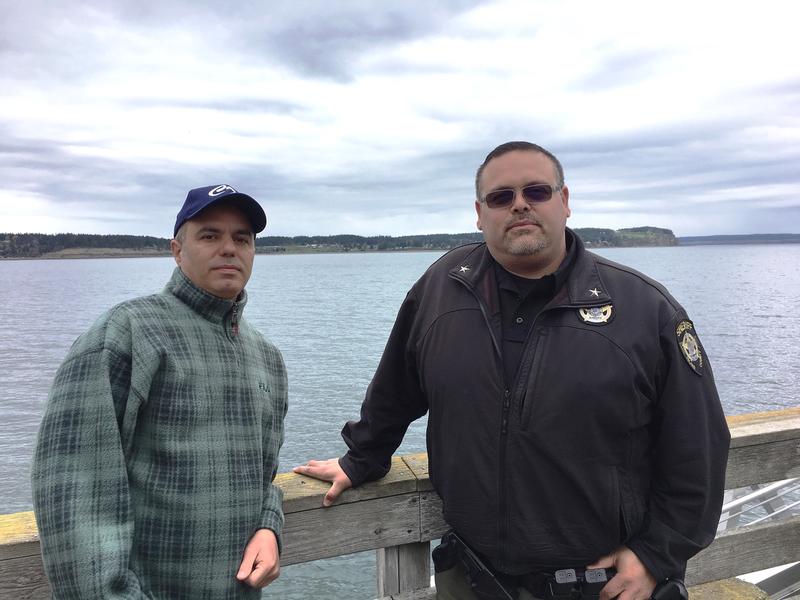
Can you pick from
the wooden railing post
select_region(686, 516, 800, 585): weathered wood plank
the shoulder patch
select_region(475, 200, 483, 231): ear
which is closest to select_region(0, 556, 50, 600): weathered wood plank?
the wooden railing post

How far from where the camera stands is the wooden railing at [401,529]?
2.13 metres

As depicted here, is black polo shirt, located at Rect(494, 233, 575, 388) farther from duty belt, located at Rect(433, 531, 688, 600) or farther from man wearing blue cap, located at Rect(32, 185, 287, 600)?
man wearing blue cap, located at Rect(32, 185, 287, 600)

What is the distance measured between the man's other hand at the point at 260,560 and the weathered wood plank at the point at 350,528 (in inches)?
14.6

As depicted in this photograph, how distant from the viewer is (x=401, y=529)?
277cm

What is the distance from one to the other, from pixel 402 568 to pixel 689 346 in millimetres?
1552

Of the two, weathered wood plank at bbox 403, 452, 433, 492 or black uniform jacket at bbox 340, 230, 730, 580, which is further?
weathered wood plank at bbox 403, 452, 433, 492

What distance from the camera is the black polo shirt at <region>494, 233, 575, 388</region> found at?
2490mm

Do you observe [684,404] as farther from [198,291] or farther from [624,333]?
[198,291]

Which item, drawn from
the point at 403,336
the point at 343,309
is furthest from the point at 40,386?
the point at 343,309

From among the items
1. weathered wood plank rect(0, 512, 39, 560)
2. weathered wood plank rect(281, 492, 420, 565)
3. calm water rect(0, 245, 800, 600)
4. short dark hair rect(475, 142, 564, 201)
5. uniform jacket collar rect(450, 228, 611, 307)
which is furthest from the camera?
calm water rect(0, 245, 800, 600)

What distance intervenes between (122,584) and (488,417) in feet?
4.39

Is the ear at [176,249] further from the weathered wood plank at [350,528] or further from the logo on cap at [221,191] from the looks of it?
the weathered wood plank at [350,528]

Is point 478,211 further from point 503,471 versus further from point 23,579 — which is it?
point 23,579

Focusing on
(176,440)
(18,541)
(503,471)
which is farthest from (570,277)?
(18,541)
